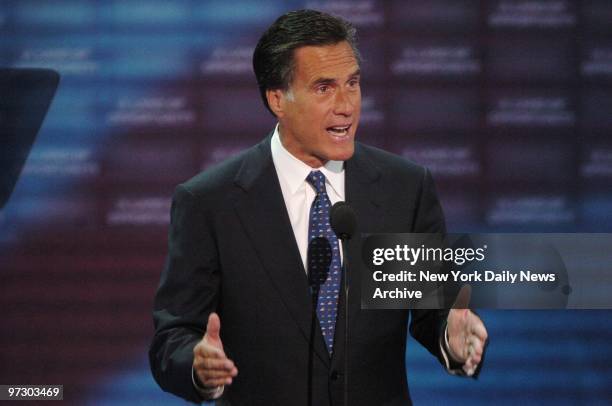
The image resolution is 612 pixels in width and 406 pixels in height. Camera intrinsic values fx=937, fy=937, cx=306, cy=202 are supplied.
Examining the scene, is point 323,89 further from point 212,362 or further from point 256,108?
Answer: point 256,108

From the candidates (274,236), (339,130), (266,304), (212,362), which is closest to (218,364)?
(212,362)

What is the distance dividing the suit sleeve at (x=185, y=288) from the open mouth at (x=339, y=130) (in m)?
0.39

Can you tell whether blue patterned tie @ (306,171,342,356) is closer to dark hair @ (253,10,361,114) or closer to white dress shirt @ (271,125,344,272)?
white dress shirt @ (271,125,344,272)

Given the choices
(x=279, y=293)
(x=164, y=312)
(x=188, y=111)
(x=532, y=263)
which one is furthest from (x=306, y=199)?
(x=188, y=111)

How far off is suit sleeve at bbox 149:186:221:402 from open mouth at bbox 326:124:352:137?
39cm

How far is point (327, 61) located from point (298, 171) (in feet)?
0.97

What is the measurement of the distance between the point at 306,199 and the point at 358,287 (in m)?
0.27

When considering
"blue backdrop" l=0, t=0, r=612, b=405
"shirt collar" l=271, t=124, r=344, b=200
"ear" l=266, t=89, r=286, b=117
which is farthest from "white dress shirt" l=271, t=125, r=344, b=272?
"blue backdrop" l=0, t=0, r=612, b=405

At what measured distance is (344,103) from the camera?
241 centimetres

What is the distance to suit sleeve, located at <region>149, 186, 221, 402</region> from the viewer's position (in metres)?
2.29

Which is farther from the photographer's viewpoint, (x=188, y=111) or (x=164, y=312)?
(x=188, y=111)

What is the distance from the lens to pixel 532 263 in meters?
2.84

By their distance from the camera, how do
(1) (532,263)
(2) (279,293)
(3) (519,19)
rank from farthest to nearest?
1. (3) (519,19)
2. (1) (532,263)
3. (2) (279,293)

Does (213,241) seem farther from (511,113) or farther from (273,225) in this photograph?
(511,113)
